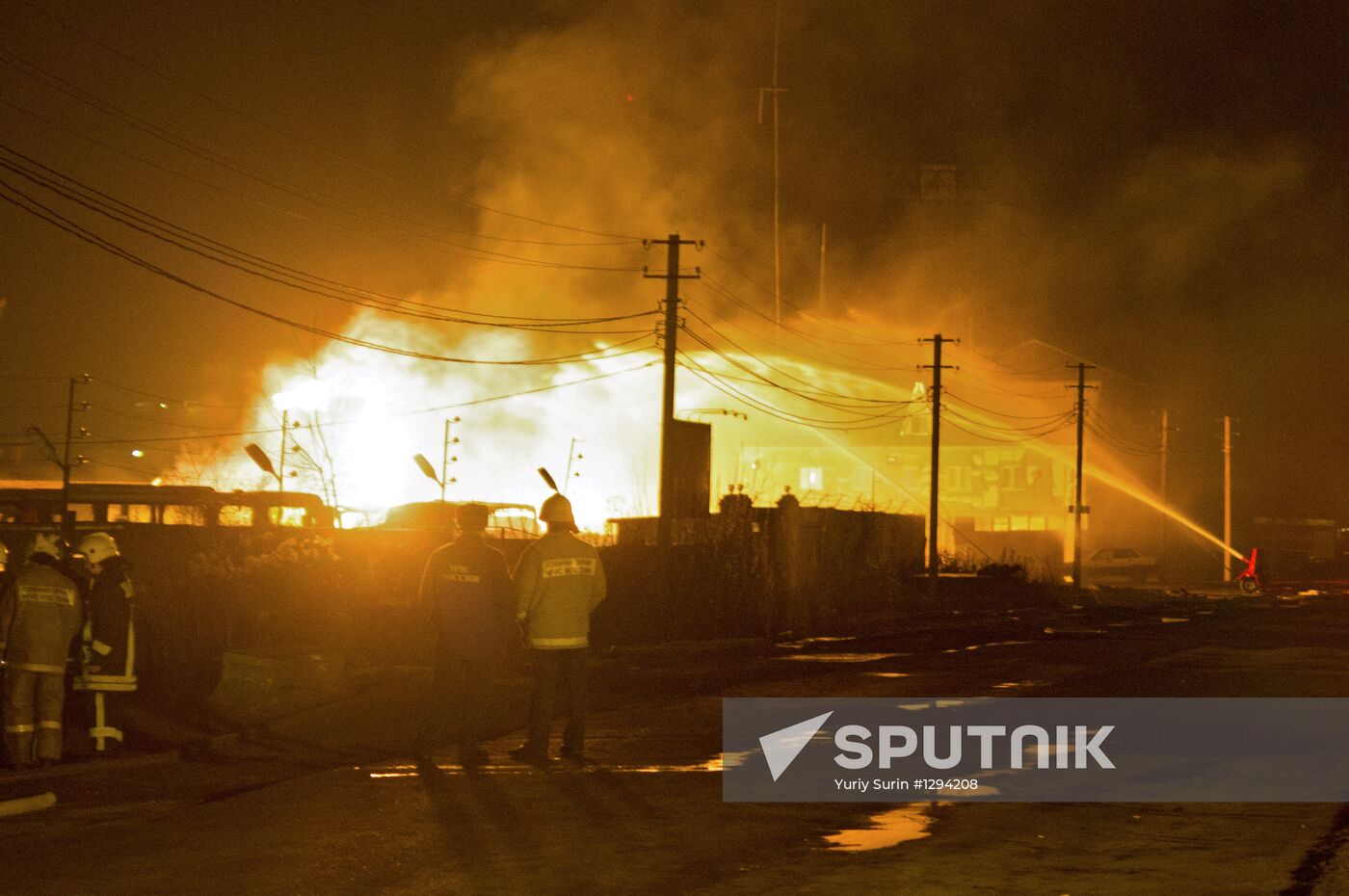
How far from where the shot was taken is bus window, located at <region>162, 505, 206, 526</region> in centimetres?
3634

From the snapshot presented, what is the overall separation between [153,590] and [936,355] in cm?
2909

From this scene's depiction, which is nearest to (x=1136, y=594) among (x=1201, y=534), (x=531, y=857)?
(x=1201, y=534)

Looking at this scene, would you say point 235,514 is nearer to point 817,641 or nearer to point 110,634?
point 817,641

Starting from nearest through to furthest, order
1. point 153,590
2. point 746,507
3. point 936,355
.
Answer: point 153,590 → point 746,507 → point 936,355

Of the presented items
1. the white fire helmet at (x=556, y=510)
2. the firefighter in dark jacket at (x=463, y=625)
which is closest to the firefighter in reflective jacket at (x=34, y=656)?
the firefighter in dark jacket at (x=463, y=625)

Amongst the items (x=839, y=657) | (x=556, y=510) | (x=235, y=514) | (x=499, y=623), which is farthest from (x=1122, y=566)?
(x=499, y=623)

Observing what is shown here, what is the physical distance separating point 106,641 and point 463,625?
9.17ft

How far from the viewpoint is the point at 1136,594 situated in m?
45.7

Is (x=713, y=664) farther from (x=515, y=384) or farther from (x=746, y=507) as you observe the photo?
(x=515, y=384)

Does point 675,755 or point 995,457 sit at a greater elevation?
point 995,457

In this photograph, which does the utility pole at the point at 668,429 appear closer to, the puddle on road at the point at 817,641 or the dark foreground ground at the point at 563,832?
the puddle on road at the point at 817,641

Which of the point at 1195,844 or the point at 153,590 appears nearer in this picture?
the point at 1195,844

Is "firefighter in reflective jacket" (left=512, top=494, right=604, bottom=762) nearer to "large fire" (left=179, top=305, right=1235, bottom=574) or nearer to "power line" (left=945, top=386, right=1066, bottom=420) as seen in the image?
"large fire" (left=179, top=305, right=1235, bottom=574)

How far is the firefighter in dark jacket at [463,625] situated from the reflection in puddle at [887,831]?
3127mm
